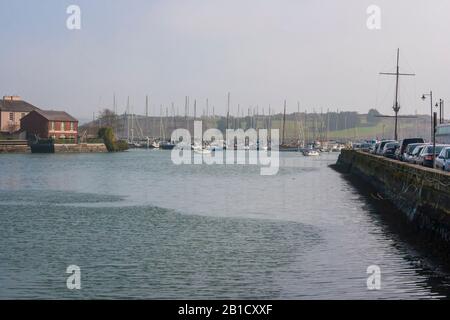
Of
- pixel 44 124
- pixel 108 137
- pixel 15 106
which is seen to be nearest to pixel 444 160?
pixel 44 124

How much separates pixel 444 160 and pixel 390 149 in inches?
1241

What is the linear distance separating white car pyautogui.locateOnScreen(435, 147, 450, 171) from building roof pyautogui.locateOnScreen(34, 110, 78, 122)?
119798 millimetres

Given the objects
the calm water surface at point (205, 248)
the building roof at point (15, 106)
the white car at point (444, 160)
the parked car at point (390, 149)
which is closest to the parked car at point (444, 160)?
the white car at point (444, 160)

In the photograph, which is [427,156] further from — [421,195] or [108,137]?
[108,137]

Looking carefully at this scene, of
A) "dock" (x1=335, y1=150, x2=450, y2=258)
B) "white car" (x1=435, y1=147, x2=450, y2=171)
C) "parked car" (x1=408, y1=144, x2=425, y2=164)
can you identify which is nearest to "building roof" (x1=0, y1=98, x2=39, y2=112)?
"dock" (x1=335, y1=150, x2=450, y2=258)

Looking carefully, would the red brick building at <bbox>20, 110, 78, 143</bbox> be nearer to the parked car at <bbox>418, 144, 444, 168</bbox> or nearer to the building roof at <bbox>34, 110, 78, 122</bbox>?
the building roof at <bbox>34, 110, 78, 122</bbox>

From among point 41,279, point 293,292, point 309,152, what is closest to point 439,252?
point 293,292

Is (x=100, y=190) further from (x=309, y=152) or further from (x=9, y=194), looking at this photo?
(x=309, y=152)

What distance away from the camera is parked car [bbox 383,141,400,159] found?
67206mm

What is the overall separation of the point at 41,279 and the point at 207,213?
1972 centimetres

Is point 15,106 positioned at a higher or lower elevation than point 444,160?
higher

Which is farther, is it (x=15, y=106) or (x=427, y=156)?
(x=15, y=106)

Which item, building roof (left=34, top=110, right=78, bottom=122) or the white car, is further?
building roof (left=34, top=110, right=78, bottom=122)

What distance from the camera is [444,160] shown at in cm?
3900
